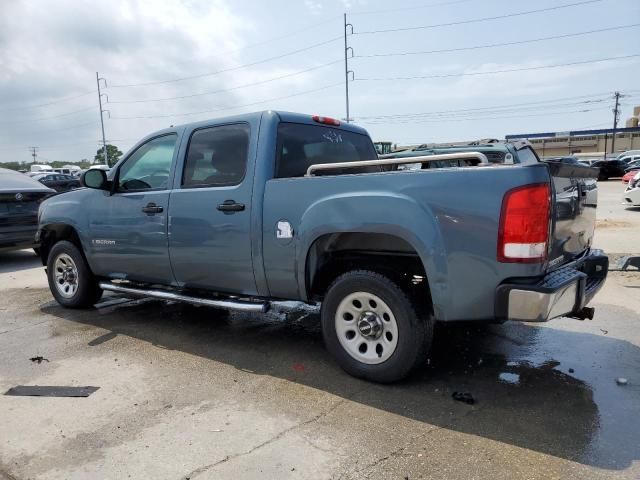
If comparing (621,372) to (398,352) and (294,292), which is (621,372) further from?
(294,292)

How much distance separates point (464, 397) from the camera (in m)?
3.49

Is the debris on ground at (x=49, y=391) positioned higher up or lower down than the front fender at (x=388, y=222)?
lower down

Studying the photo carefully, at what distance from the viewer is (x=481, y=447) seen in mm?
2885

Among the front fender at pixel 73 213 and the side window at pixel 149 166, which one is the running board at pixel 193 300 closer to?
the front fender at pixel 73 213

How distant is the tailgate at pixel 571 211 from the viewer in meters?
3.27

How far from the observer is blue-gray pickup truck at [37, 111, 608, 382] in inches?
122

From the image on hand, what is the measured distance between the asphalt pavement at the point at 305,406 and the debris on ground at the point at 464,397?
52 millimetres

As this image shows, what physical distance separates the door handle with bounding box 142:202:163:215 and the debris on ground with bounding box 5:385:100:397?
1.69 metres

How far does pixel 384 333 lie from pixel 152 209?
2539 millimetres

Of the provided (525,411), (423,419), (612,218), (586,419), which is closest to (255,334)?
(423,419)

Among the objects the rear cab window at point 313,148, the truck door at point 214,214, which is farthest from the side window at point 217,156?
the rear cab window at point 313,148

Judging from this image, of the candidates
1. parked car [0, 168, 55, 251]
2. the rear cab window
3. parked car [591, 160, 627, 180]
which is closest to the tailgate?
the rear cab window

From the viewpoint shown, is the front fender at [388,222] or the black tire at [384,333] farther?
the black tire at [384,333]

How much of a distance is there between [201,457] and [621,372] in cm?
310
